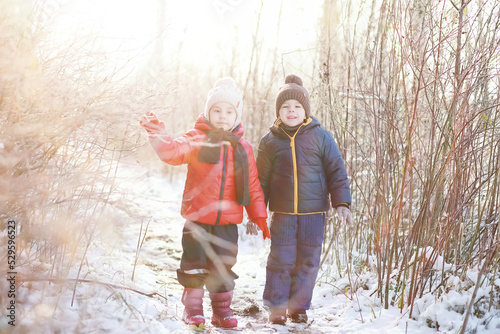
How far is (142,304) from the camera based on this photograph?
2412mm

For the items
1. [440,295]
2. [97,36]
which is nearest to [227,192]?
[97,36]

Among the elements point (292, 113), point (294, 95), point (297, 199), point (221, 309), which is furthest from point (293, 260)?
point (294, 95)

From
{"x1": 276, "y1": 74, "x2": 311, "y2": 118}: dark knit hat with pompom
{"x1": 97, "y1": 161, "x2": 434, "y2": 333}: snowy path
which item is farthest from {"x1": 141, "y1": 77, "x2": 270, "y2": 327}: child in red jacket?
{"x1": 276, "y1": 74, "x2": 311, "y2": 118}: dark knit hat with pompom

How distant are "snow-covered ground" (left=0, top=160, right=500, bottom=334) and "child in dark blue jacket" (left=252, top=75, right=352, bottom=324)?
0.74 feet

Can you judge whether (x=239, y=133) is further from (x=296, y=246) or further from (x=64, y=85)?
(x=64, y=85)

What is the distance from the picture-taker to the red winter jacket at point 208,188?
2621 millimetres

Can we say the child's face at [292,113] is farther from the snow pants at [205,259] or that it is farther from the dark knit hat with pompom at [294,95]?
the snow pants at [205,259]

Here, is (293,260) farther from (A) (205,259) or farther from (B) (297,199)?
(A) (205,259)

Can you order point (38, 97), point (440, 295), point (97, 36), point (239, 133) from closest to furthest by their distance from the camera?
point (38, 97) < point (97, 36) < point (440, 295) < point (239, 133)

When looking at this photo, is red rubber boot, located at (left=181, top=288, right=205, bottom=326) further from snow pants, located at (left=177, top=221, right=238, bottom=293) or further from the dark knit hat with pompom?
the dark knit hat with pompom

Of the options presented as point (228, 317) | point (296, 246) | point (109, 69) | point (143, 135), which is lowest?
point (228, 317)

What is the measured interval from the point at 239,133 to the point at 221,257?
2.67ft

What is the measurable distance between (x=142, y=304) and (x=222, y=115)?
1.25 meters

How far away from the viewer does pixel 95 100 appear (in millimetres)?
2135
